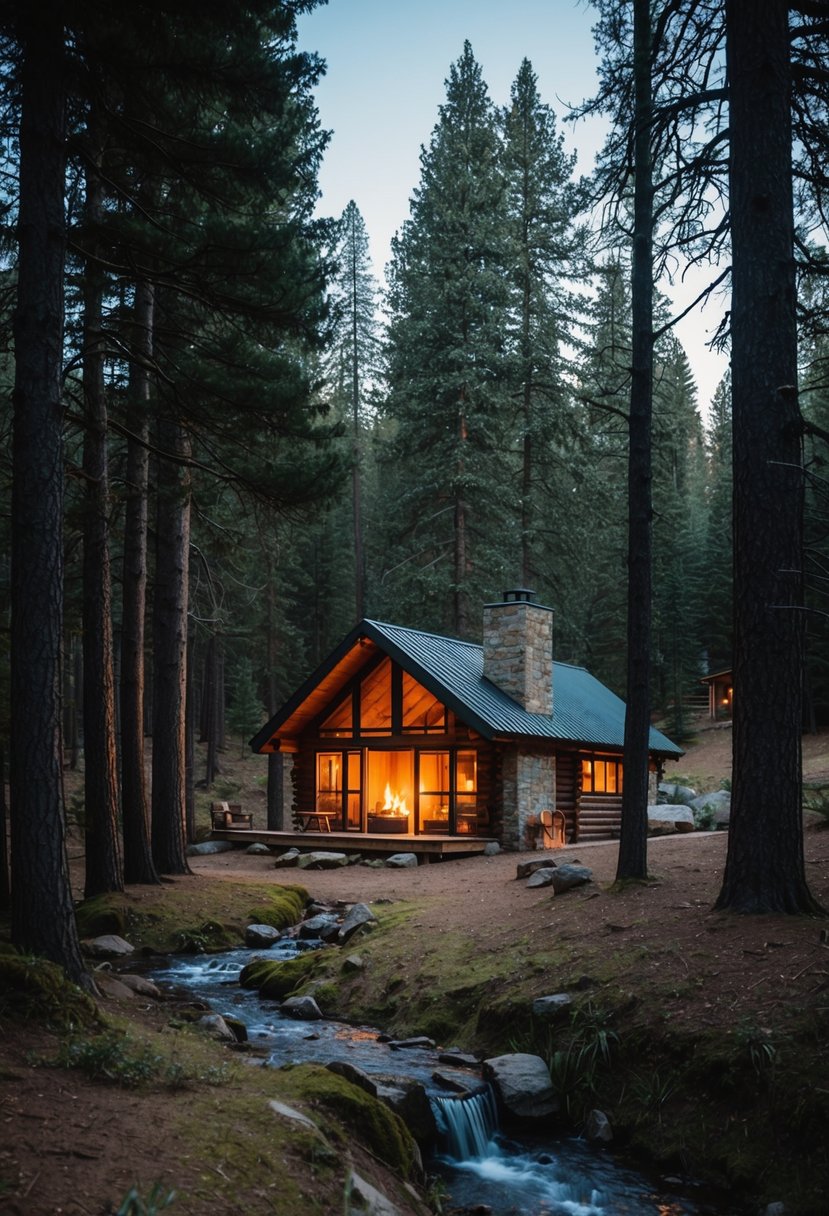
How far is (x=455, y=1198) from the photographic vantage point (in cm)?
533

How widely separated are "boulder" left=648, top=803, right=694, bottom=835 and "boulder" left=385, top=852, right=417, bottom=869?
220 inches

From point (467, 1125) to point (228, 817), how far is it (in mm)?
17876

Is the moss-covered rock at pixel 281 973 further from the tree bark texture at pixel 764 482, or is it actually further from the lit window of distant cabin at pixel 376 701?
the lit window of distant cabin at pixel 376 701

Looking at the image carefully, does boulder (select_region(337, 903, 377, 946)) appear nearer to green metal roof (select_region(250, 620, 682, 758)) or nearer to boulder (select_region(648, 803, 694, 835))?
green metal roof (select_region(250, 620, 682, 758))

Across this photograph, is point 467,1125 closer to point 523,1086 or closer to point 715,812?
point 523,1086

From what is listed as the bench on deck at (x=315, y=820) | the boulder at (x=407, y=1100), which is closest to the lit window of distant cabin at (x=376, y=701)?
the bench on deck at (x=315, y=820)

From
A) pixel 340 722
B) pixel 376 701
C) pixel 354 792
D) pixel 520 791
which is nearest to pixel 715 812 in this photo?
pixel 520 791

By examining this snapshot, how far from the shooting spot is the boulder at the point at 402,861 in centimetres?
1850

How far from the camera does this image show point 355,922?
1133cm

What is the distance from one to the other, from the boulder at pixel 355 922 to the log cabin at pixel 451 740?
6936mm

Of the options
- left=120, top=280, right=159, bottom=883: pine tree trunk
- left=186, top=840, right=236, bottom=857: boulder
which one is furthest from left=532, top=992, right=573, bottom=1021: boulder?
left=186, top=840, right=236, bottom=857: boulder

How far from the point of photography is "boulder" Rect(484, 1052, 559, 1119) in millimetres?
6324

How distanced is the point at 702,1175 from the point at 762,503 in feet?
16.5

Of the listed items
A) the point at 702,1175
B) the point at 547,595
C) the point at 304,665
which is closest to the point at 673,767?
the point at 547,595
